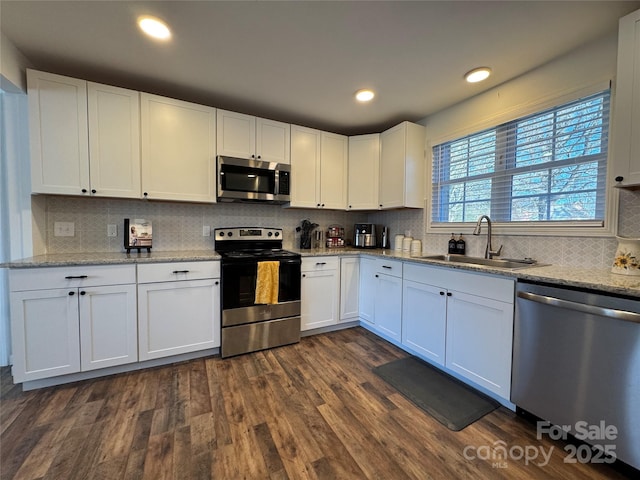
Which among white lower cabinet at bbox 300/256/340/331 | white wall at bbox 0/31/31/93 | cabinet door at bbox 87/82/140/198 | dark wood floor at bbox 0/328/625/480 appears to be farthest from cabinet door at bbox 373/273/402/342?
white wall at bbox 0/31/31/93

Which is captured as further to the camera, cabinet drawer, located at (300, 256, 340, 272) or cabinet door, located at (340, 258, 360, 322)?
cabinet door, located at (340, 258, 360, 322)

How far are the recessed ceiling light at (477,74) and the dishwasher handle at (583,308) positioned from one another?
1692 millimetres

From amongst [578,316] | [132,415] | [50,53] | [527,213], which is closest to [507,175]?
[527,213]

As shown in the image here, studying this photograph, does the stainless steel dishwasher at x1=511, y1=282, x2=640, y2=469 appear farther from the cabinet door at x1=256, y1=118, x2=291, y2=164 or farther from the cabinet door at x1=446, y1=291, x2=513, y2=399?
the cabinet door at x1=256, y1=118, x2=291, y2=164

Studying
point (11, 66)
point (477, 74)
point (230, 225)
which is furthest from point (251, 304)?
point (477, 74)

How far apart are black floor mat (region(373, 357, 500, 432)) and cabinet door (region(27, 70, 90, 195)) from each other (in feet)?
9.45

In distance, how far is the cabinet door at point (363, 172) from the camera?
3154mm

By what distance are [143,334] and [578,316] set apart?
2.83 metres

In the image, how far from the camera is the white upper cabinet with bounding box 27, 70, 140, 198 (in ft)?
6.39

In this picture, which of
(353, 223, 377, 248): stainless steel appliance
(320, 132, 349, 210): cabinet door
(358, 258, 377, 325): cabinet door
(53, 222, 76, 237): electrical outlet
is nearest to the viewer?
(53, 222, 76, 237): electrical outlet

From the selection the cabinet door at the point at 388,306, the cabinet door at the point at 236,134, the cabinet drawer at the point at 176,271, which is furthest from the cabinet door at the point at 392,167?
the cabinet drawer at the point at 176,271

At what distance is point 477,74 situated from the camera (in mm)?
2061

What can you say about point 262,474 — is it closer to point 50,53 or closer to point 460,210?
point 460,210

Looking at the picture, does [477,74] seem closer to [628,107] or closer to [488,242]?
[628,107]
